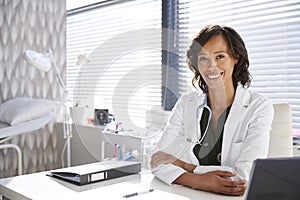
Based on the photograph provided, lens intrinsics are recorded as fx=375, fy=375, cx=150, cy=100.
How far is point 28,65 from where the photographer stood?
2.93 metres

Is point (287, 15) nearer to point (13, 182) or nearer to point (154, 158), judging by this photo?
point (154, 158)

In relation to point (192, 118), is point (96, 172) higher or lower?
lower

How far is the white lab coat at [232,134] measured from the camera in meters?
1.25

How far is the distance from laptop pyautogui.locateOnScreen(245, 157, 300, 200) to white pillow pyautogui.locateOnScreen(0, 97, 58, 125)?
2030mm

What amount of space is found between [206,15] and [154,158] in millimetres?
1230

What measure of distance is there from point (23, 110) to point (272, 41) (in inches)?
63.3

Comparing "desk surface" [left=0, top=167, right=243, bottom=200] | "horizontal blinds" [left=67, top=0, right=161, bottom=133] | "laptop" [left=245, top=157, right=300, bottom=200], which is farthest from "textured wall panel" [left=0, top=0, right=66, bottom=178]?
"laptop" [left=245, top=157, right=300, bottom=200]

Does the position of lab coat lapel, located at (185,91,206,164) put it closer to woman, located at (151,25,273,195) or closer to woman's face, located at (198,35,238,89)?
woman, located at (151,25,273,195)

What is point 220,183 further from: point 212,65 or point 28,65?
point 28,65

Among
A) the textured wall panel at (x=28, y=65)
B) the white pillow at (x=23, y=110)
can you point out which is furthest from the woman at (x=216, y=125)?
the textured wall panel at (x=28, y=65)

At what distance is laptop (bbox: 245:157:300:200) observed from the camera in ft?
2.19

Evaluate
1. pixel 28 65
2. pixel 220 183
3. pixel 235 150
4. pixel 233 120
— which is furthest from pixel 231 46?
pixel 28 65

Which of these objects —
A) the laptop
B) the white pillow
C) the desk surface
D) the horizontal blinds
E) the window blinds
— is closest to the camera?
the laptop

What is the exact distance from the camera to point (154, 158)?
4.36ft
